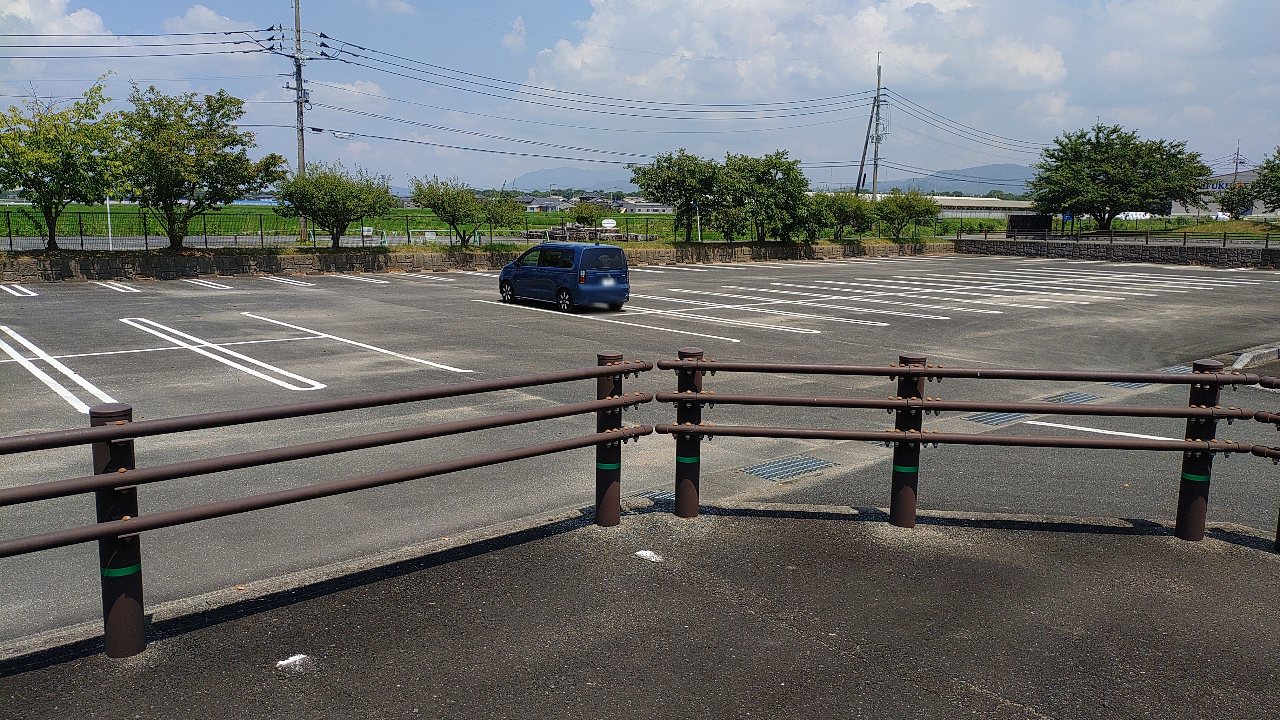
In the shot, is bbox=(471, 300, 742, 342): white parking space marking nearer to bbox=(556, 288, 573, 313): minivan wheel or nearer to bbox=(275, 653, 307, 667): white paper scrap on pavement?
bbox=(556, 288, 573, 313): minivan wheel

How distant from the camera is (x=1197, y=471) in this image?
571 centimetres

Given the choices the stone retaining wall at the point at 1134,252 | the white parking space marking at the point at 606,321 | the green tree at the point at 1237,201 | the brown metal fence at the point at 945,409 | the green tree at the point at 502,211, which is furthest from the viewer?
the green tree at the point at 1237,201

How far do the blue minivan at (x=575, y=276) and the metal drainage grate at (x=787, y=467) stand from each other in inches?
566

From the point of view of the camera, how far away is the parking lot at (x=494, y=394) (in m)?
6.37

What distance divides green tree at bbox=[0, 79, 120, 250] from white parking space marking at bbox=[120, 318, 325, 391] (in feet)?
42.4

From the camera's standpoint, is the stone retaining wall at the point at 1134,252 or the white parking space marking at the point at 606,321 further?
the stone retaining wall at the point at 1134,252

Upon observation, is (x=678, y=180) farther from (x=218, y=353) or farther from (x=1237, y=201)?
(x=1237, y=201)

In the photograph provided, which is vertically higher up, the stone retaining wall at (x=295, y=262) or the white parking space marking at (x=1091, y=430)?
the stone retaining wall at (x=295, y=262)

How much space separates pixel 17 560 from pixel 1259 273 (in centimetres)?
4808

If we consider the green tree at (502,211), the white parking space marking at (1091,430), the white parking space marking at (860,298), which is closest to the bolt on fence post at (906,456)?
the white parking space marking at (1091,430)

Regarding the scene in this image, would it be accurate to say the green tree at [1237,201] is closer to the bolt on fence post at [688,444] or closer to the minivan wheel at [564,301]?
the minivan wheel at [564,301]

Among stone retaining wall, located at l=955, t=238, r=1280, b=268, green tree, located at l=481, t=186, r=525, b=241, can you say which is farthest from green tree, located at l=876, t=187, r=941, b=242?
green tree, located at l=481, t=186, r=525, b=241

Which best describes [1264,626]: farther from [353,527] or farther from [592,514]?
[353,527]

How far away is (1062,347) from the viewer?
1742cm
